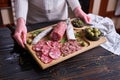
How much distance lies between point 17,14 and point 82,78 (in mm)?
573

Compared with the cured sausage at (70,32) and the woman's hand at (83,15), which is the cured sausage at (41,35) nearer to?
the cured sausage at (70,32)

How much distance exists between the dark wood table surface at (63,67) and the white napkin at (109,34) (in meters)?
0.07

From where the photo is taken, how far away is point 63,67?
835 mm

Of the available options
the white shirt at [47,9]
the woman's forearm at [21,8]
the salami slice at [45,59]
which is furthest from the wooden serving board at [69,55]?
the white shirt at [47,9]

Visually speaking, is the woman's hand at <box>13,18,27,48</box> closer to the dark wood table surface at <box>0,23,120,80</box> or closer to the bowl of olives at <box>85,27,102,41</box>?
the dark wood table surface at <box>0,23,120,80</box>

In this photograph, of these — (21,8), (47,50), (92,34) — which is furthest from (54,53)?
(21,8)

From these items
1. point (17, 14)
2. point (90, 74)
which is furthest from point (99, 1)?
point (90, 74)

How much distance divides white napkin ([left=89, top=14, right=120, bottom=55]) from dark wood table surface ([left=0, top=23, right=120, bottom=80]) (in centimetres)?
7

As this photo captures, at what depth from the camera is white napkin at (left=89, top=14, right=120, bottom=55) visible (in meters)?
1.01

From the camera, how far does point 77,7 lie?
120cm

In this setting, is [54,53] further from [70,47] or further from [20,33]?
[20,33]

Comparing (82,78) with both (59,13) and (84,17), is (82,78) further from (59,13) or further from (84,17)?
(59,13)

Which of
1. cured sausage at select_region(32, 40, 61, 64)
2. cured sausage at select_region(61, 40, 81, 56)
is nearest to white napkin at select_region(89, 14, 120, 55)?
cured sausage at select_region(61, 40, 81, 56)

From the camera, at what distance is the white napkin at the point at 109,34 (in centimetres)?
101
